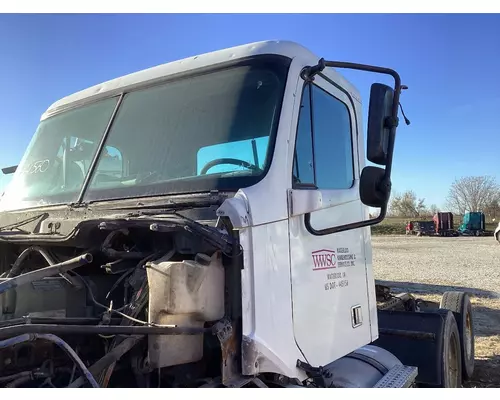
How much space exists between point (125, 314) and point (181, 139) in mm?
1084

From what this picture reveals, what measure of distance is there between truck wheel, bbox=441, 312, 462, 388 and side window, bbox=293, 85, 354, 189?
201cm

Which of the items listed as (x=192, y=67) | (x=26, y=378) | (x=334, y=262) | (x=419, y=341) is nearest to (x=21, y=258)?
(x=26, y=378)

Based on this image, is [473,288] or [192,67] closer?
[192,67]

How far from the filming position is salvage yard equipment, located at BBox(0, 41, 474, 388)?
7.42ft

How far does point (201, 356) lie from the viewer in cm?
236

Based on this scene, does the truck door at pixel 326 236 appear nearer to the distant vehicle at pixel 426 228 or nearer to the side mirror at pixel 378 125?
the side mirror at pixel 378 125

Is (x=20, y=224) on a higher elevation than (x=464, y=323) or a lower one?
higher

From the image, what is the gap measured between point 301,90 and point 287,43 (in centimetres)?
29

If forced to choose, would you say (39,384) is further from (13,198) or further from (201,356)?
(13,198)

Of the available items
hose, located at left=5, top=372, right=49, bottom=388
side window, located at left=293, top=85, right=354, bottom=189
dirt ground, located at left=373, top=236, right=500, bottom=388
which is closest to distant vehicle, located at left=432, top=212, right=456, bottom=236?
dirt ground, located at left=373, top=236, right=500, bottom=388

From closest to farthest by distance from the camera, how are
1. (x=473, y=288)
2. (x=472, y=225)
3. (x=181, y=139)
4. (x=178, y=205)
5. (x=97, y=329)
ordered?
(x=97, y=329)
(x=178, y=205)
(x=181, y=139)
(x=473, y=288)
(x=472, y=225)

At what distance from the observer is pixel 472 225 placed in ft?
144

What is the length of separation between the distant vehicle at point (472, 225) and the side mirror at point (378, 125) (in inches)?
1759

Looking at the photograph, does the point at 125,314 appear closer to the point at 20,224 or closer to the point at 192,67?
the point at 20,224
